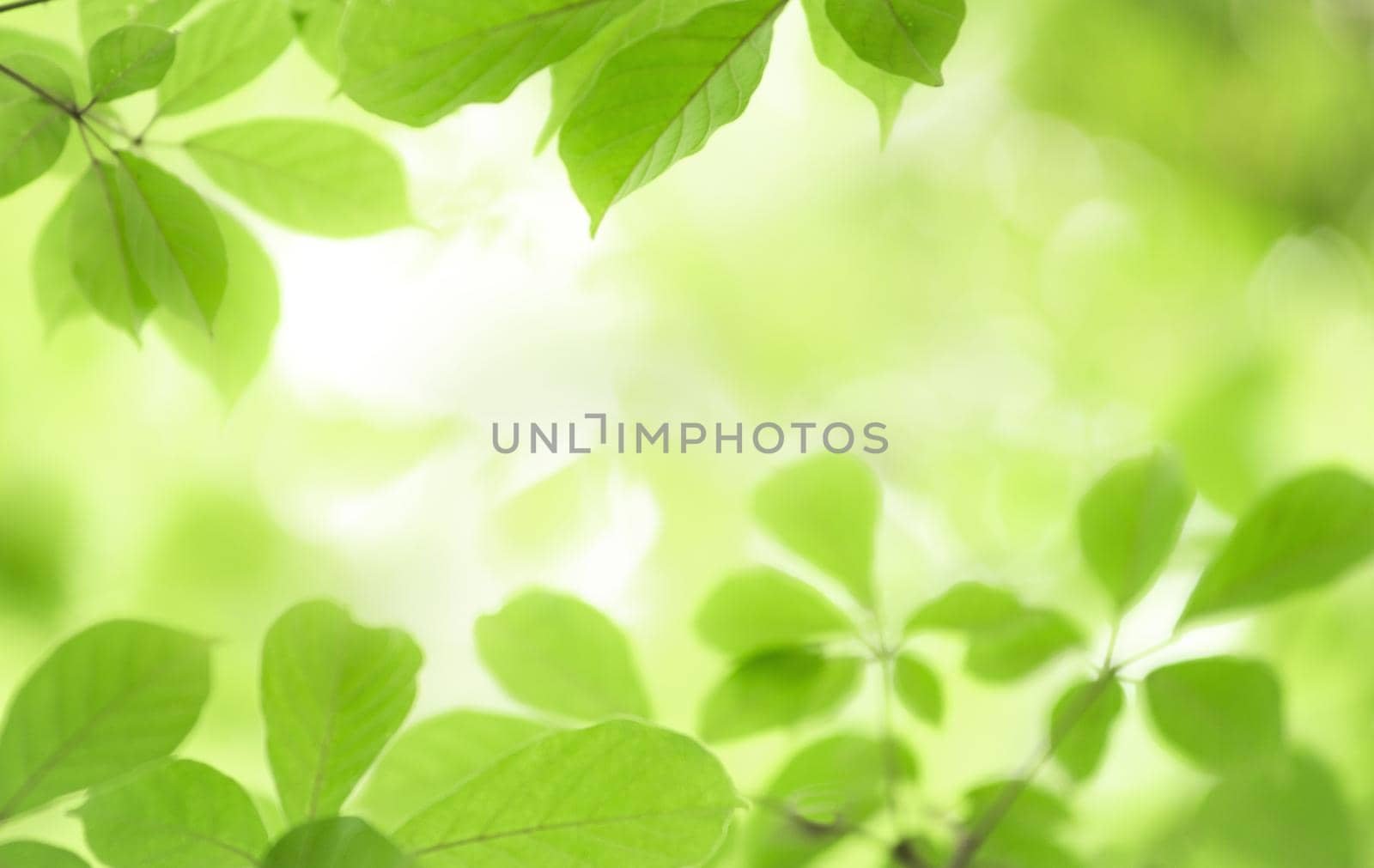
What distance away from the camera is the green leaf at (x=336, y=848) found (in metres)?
0.27

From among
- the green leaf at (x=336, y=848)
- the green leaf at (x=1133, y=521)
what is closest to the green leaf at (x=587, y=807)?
the green leaf at (x=336, y=848)

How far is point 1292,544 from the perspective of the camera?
1.53 feet

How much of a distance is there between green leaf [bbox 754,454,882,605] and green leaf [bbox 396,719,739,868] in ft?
0.73

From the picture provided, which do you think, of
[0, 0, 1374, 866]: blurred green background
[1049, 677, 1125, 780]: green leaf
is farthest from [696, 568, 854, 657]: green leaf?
[0, 0, 1374, 866]: blurred green background

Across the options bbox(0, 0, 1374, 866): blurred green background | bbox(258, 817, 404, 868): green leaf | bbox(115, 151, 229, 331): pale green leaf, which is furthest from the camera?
bbox(0, 0, 1374, 866): blurred green background

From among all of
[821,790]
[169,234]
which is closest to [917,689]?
[821,790]

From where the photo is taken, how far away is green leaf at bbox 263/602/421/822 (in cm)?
34

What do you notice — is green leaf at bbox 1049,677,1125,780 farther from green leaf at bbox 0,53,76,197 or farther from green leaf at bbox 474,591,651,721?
green leaf at bbox 0,53,76,197

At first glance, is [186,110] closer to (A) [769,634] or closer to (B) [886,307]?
(A) [769,634]

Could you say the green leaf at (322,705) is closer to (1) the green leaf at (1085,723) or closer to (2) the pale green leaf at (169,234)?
(2) the pale green leaf at (169,234)

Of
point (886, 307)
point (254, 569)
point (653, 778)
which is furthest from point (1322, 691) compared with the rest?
point (254, 569)

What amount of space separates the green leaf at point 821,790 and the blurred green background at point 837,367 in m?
0.69

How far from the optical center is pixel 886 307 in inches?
74.5

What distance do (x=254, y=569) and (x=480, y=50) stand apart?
1.45 meters
